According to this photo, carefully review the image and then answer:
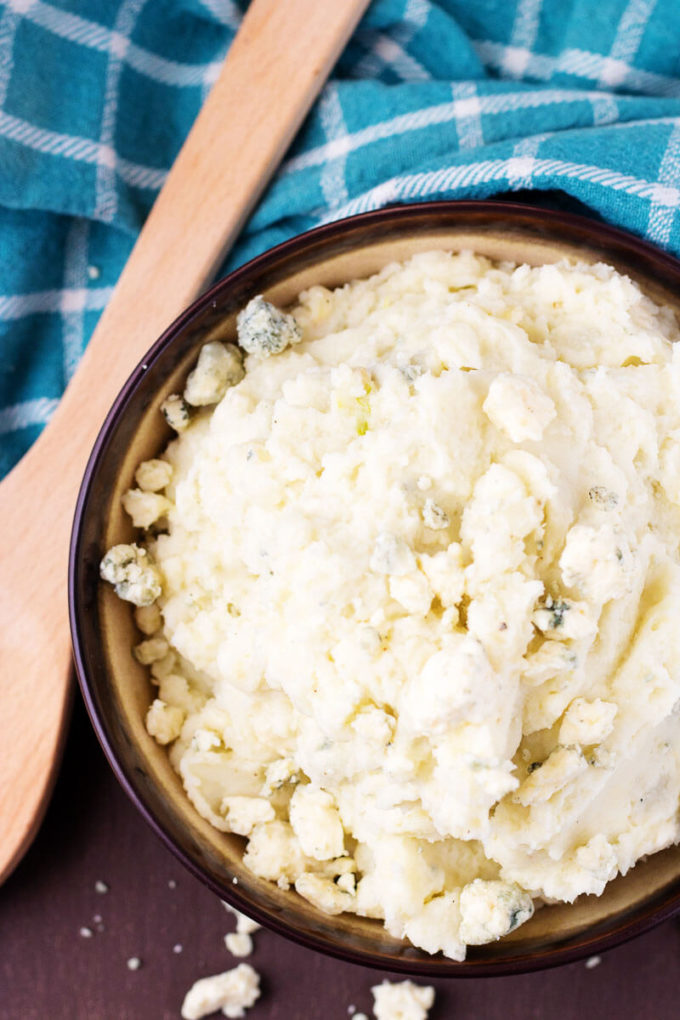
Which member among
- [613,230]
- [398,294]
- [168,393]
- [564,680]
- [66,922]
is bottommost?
[66,922]

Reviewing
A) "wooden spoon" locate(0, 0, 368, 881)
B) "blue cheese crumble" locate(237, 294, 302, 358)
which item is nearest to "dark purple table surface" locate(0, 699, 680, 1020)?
"wooden spoon" locate(0, 0, 368, 881)

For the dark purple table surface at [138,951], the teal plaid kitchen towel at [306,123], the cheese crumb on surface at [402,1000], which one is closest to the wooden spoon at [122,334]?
the teal plaid kitchen towel at [306,123]

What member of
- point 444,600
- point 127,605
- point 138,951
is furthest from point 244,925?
point 444,600

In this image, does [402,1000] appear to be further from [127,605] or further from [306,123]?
[306,123]

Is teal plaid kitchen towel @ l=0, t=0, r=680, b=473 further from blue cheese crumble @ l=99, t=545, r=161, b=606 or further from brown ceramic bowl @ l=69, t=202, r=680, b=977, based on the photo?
blue cheese crumble @ l=99, t=545, r=161, b=606

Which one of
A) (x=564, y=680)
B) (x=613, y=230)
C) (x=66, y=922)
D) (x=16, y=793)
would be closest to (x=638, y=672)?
(x=564, y=680)

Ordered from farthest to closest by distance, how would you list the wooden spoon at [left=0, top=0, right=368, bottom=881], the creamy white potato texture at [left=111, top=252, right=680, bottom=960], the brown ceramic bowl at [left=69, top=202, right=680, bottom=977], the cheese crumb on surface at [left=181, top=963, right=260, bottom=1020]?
1. the cheese crumb on surface at [left=181, top=963, right=260, bottom=1020]
2. the wooden spoon at [left=0, top=0, right=368, bottom=881]
3. the brown ceramic bowl at [left=69, top=202, right=680, bottom=977]
4. the creamy white potato texture at [left=111, top=252, right=680, bottom=960]

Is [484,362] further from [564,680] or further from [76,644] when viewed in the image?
[76,644]
